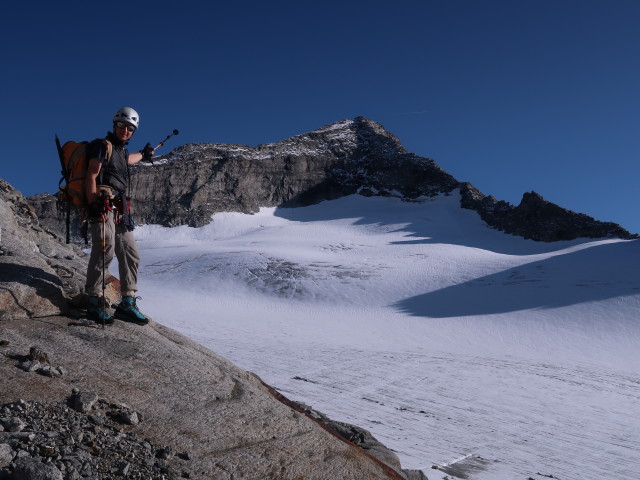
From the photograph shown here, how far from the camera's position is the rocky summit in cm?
6756

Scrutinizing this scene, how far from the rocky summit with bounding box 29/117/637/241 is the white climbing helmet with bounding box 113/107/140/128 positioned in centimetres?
6049

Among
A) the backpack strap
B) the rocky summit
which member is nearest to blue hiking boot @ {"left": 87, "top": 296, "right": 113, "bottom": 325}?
the backpack strap

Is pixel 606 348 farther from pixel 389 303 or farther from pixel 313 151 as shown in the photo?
pixel 313 151

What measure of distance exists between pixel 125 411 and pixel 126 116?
3.44 meters

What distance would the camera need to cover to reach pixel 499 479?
788 cm

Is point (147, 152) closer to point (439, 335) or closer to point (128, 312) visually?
point (128, 312)

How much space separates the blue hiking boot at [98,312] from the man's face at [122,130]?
1.85 m

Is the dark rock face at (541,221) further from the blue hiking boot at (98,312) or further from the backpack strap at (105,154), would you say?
the blue hiking boot at (98,312)

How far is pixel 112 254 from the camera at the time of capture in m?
5.89

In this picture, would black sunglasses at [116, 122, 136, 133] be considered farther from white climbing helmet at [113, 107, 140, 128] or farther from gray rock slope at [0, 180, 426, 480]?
gray rock slope at [0, 180, 426, 480]

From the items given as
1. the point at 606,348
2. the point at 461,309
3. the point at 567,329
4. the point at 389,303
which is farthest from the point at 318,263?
the point at 606,348

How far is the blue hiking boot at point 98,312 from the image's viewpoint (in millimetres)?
5551

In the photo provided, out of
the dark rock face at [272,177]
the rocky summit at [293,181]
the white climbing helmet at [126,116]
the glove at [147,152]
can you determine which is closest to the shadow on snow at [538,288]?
the glove at [147,152]

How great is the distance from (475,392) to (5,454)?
40.8 feet
